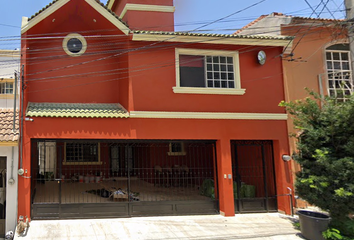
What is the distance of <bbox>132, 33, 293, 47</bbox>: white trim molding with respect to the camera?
408 inches

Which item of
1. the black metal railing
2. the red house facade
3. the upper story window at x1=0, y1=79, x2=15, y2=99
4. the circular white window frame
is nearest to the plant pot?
the red house facade

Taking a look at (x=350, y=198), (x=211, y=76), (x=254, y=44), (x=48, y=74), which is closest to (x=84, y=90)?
(x=48, y=74)

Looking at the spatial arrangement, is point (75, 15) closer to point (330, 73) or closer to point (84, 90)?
point (84, 90)

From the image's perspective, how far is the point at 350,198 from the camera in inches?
297

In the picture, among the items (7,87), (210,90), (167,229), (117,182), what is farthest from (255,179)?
(7,87)

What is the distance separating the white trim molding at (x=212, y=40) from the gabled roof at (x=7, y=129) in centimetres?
471

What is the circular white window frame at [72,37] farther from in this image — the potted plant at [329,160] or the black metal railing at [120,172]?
the potted plant at [329,160]

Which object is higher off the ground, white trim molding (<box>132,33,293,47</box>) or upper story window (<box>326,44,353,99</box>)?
white trim molding (<box>132,33,293,47</box>)

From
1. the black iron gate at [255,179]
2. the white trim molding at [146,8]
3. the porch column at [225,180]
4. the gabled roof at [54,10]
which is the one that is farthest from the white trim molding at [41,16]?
the black iron gate at [255,179]

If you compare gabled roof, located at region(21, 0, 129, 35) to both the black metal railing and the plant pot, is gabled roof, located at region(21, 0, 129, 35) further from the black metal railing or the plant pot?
the plant pot

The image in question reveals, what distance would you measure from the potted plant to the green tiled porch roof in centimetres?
549

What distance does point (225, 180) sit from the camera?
1048 cm

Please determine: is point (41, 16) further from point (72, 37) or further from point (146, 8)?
point (146, 8)

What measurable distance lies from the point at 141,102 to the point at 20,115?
12.1 ft
